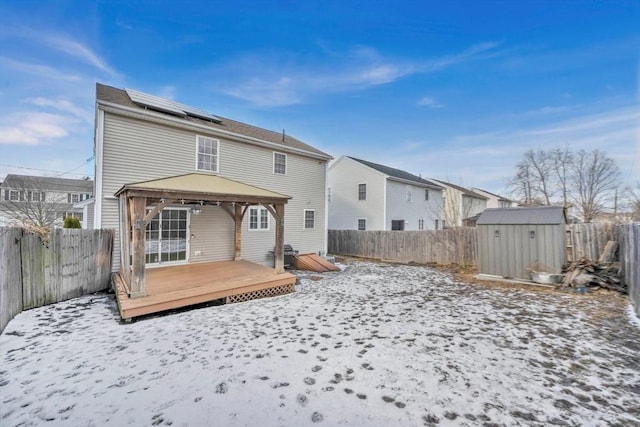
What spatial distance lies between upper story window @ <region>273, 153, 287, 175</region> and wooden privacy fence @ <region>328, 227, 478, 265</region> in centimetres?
614

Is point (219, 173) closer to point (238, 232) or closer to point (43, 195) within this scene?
point (238, 232)

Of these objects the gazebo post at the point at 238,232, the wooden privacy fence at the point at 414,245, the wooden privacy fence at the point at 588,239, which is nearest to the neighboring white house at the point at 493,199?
the wooden privacy fence at the point at 414,245

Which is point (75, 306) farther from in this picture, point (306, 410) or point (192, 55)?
point (192, 55)

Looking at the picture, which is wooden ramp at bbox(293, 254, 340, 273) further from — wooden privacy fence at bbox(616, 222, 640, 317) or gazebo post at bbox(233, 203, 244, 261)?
wooden privacy fence at bbox(616, 222, 640, 317)

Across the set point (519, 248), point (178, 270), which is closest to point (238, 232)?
point (178, 270)

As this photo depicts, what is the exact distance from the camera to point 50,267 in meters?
5.89

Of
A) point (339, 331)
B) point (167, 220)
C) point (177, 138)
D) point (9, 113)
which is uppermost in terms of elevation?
point (9, 113)

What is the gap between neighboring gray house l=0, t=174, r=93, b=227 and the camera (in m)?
21.0

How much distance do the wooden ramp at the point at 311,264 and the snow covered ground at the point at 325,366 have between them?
4535 millimetres

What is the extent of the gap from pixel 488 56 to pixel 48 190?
3741 cm

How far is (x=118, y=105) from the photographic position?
7539mm

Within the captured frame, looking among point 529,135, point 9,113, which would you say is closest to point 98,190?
→ point 9,113

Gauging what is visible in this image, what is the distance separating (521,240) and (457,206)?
1900cm

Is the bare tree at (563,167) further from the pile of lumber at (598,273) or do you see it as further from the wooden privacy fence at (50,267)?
the wooden privacy fence at (50,267)
